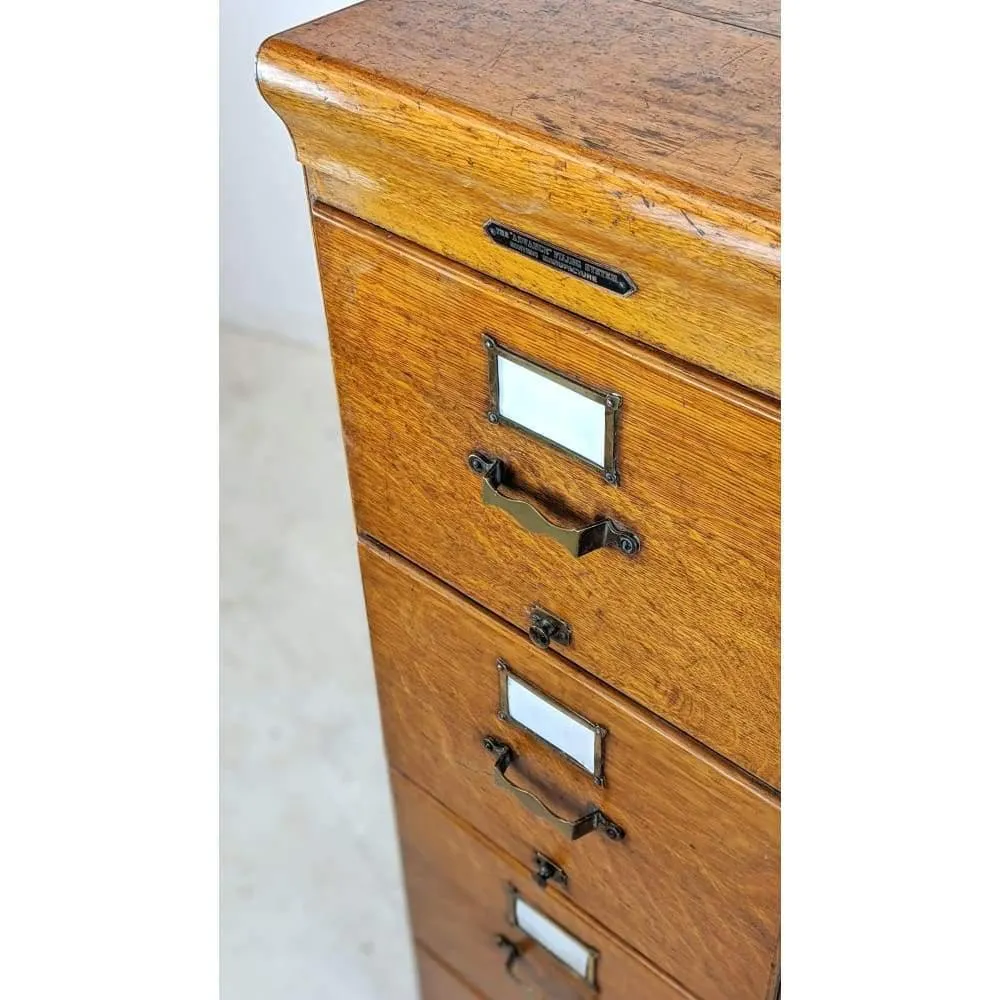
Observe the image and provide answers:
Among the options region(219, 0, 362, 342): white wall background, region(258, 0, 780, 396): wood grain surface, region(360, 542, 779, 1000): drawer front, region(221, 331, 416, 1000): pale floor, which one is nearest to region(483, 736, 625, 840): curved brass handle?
region(360, 542, 779, 1000): drawer front

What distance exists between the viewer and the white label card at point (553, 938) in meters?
0.91

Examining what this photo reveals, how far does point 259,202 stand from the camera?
1985 millimetres

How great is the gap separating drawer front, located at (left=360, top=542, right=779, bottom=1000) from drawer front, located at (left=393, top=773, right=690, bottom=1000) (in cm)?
3

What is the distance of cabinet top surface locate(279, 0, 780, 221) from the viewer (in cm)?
49

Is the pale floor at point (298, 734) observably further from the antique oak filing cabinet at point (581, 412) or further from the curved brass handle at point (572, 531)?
the curved brass handle at point (572, 531)

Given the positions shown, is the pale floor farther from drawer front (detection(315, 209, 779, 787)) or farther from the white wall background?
drawer front (detection(315, 209, 779, 787))

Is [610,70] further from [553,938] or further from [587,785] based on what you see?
[553,938]

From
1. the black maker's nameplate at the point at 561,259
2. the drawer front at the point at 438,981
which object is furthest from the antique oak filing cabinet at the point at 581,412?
the drawer front at the point at 438,981

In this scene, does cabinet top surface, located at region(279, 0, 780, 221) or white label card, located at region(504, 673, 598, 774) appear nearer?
A: cabinet top surface, located at region(279, 0, 780, 221)

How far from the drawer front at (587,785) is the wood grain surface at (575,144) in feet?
0.82
